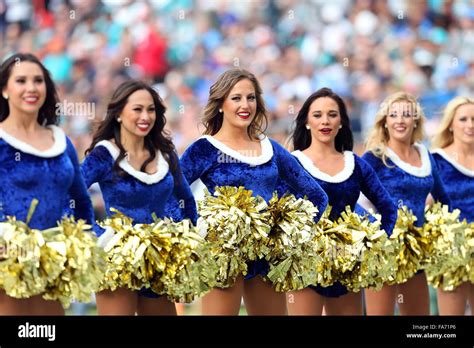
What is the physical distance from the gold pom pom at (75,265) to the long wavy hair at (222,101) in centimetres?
114

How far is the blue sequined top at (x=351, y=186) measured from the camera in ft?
20.8

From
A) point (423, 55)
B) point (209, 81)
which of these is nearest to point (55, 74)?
point (209, 81)

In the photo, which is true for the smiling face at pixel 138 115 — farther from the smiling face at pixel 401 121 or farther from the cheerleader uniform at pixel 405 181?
the smiling face at pixel 401 121

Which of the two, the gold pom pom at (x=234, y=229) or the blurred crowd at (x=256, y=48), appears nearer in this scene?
the gold pom pom at (x=234, y=229)

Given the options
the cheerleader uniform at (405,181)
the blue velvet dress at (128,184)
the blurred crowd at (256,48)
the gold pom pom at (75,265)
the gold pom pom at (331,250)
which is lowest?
the gold pom pom at (75,265)

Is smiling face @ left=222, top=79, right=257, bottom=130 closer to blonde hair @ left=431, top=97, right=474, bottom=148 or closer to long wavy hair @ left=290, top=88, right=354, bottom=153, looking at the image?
long wavy hair @ left=290, top=88, right=354, bottom=153

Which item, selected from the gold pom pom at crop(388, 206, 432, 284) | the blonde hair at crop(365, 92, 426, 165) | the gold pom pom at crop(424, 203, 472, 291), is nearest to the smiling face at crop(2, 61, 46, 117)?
the gold pom pom at crop(388, 206, 432, 284)

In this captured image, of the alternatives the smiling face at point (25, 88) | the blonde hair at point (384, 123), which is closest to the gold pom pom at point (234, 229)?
the smiling face at point (25, 88)

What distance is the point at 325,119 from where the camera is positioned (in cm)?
639

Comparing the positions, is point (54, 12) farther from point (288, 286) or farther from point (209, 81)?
point (288, 286)

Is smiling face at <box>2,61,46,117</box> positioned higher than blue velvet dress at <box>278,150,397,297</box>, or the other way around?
smiling face at <box>2,61,46,117</box>

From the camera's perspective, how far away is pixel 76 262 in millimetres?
5055

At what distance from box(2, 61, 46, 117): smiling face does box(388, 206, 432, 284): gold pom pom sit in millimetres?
2311

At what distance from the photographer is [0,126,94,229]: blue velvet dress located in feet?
16.7
